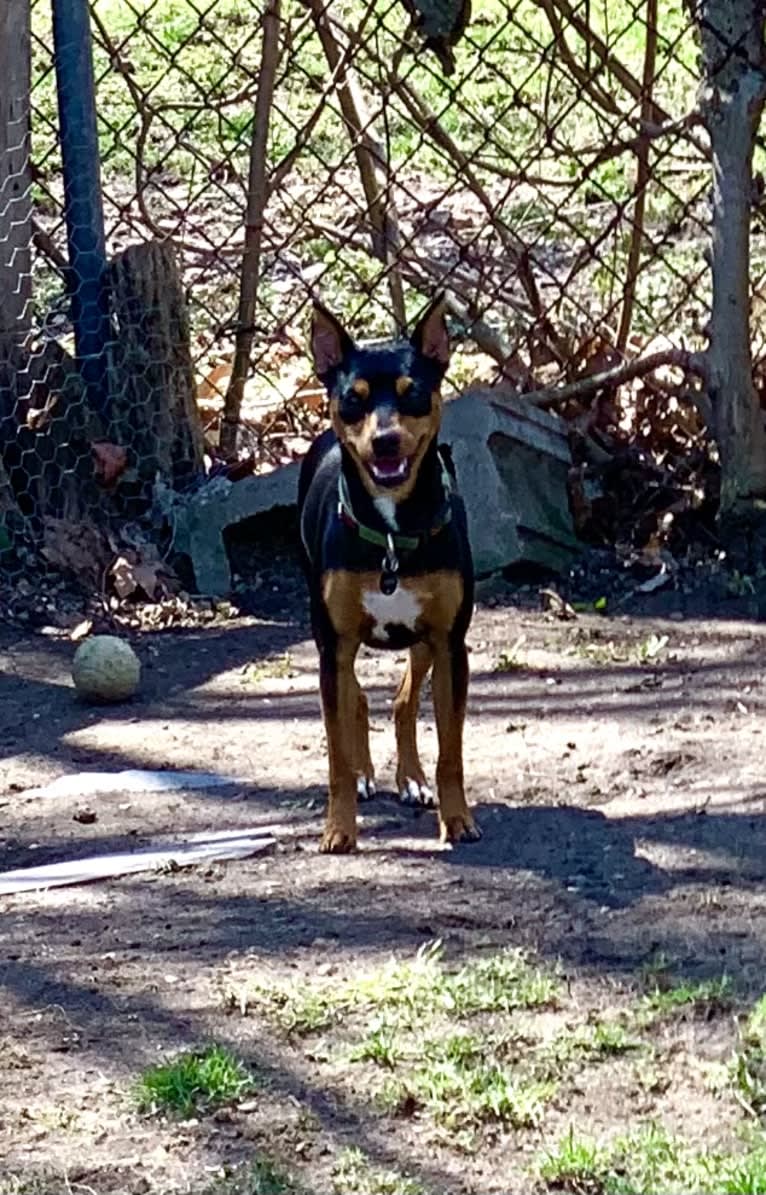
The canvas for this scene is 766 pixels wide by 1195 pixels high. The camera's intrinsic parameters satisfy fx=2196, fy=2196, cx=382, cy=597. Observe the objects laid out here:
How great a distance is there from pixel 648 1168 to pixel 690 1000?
560 mm

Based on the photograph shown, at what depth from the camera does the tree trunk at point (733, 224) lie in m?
6.00

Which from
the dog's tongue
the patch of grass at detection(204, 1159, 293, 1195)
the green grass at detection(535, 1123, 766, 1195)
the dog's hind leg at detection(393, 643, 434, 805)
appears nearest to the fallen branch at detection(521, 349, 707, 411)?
the dog's hind leg at detection(393, 643, 434, 805)

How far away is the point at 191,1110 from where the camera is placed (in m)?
3.04

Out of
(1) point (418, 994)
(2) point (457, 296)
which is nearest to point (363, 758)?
(1) point (418, 994)

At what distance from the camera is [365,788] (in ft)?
15.5

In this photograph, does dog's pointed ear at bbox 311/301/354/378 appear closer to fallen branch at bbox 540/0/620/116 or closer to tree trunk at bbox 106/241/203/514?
tree trunk at bbox 106/241/203/514

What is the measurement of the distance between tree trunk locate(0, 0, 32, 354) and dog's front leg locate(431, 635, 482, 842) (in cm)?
235

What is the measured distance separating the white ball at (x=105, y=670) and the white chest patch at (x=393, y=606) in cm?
114

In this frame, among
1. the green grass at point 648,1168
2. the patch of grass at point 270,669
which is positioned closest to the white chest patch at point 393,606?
the patch of grass at point 270,669

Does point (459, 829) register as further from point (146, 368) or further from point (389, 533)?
point (146, 368)

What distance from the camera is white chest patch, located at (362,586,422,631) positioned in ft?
14.2

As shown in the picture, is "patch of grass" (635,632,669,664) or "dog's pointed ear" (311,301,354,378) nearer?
"dog's pointed ear" (311,301,354,378)

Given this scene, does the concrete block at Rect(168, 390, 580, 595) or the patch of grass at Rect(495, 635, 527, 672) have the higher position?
the concrete block at Rect(168, 390, 580, 595)

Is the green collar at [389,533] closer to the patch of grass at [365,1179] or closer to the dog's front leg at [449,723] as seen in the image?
the dog's front leg at [449,723]
